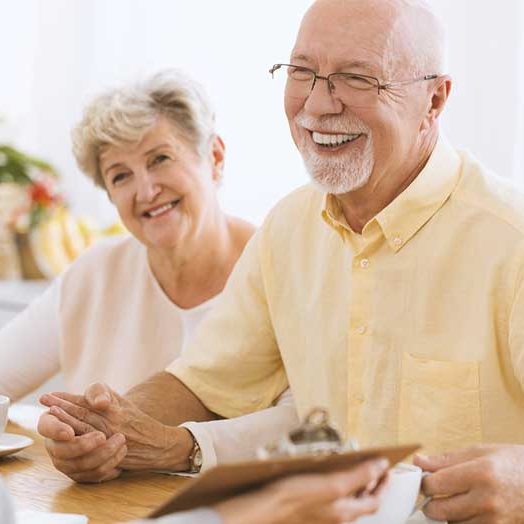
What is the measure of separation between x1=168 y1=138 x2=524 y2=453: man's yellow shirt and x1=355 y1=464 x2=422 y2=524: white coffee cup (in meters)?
0.42

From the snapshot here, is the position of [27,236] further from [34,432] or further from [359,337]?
[359,337]

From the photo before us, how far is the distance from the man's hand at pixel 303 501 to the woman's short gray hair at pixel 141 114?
143 cm

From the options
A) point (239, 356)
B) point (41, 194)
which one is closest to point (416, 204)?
point (239, 356)

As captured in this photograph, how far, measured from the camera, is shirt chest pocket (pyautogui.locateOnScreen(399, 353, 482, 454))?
165 cm

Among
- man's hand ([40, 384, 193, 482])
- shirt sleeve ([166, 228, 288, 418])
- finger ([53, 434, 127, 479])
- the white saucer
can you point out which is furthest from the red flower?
finger ([53, 434, 127, 479])

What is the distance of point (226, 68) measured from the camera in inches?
146

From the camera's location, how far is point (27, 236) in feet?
13.8

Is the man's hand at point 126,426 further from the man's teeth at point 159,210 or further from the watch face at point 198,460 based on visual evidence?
the man's teeth at point 159,210

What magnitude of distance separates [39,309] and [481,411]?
3.89 ft

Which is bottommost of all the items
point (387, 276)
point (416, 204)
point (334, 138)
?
point (387, 276)

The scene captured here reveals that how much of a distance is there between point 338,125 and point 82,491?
64 cm

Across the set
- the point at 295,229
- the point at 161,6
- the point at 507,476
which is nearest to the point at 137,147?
the point at 295,229

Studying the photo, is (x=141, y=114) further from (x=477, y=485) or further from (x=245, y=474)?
(x=245, y=474)

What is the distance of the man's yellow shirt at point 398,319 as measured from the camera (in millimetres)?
1650
